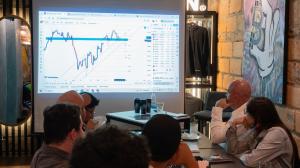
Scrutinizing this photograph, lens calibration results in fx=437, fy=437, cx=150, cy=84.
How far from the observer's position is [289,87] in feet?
13.8

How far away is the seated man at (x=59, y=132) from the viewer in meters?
1.96

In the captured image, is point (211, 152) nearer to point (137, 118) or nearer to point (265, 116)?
point (265, 116)

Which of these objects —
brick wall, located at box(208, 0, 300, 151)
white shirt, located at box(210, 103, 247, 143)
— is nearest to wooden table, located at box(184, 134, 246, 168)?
white shirt, located at box(210, 103, 247, 143)

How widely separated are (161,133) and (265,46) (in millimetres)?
3182

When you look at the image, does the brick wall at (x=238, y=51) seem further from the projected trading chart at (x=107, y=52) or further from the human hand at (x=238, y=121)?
the human hand at (x=238, y=121)

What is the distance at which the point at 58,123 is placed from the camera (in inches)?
79.0

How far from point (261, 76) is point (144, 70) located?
1448 millimetres

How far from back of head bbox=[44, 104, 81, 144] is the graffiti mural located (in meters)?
2.82

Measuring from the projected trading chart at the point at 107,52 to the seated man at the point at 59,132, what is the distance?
334 centimetres

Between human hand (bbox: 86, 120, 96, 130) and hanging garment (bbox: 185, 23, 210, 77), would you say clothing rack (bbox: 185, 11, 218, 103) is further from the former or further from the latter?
human hand (bbox: 86, 120, 96, 130)

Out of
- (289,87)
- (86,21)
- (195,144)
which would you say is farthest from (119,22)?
(195,144)

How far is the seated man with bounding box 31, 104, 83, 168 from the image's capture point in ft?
6.42

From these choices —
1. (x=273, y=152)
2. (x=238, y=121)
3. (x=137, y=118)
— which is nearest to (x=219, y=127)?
(x=238, y=121)

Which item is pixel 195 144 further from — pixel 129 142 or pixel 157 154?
pixel 129 142
